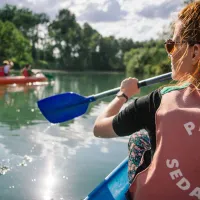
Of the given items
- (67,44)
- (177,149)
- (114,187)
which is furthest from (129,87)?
(67,44)

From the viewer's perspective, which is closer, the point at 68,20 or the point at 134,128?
the point at 134,128

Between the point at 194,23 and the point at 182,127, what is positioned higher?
the point at 194,23

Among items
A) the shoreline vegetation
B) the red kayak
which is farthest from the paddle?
the shoreline vegetation

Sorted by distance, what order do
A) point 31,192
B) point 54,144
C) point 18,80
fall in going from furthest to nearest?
point 18,80, point 54,144, point 31,192

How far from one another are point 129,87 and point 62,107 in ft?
3.19

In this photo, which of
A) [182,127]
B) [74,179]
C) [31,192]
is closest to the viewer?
[182,127]

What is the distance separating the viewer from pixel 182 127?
0.98 metres

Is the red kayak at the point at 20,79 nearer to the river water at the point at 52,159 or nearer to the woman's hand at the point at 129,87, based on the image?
the river water at the point at 52,159

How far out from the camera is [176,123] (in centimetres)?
99

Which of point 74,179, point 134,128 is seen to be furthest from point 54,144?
point 134,128

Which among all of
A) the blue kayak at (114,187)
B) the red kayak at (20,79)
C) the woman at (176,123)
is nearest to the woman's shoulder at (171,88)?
the woman at (176,123)

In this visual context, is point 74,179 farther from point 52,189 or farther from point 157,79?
point 157,79

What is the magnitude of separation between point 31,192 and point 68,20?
160 feet

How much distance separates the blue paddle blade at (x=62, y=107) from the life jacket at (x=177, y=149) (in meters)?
1.30
